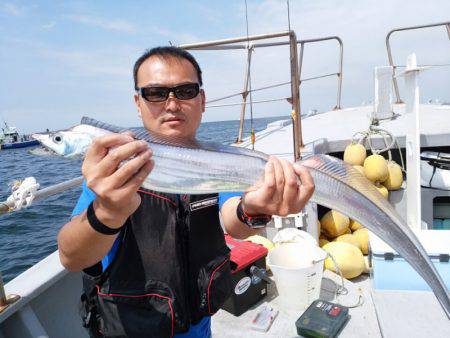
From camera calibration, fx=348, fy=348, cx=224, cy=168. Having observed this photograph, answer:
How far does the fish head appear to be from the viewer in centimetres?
180

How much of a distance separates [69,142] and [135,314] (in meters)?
1.12

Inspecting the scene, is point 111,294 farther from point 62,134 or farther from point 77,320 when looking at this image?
point 77,320

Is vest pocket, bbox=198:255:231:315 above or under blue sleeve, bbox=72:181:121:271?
under

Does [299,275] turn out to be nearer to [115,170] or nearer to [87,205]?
[87,205]

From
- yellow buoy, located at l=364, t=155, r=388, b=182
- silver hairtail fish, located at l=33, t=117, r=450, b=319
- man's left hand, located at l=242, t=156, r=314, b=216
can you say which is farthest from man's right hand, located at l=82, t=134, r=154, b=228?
yellow buoy, located at l=364, t=155, r=388, b=182

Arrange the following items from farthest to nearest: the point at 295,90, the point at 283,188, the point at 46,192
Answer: the point at 295,90, the point at 46,192, the point at 283,188

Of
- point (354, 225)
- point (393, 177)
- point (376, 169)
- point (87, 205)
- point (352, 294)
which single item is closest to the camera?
point (87, 205)

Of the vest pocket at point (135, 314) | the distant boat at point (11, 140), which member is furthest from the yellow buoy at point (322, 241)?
the distant boat at point (11, 140)

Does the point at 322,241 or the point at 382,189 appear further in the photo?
the point at 382,189

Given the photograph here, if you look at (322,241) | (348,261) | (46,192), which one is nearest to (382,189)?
(322,241)

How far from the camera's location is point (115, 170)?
161 centimetres

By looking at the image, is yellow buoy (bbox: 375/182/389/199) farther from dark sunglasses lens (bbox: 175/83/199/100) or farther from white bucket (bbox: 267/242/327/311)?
dark sunglasses lens (bbox: 175/83/199/100)

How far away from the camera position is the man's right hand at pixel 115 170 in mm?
1578

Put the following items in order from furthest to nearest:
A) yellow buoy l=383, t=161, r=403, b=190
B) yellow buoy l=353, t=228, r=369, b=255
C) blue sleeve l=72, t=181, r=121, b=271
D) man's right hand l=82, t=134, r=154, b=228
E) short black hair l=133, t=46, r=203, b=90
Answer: yellow buoy l=383, t=161, r=403, b=190 → yellow buoy l=353, t=228, r=369, b=255 → short black hair l=133, t=46, r=203, b=90 → blue sleeve l=72, t=181, r=121, b=271 → man's right hand l=82, t=134, r=154, b=228
